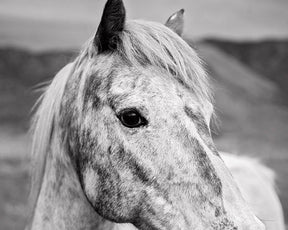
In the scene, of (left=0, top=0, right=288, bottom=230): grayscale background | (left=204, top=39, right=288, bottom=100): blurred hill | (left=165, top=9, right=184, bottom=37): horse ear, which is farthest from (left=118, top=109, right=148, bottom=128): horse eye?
(left=204, top=39, right=288, bottom=100): blurred hill

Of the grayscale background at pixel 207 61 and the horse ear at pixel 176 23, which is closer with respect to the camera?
the horse ear at pixel 176 23

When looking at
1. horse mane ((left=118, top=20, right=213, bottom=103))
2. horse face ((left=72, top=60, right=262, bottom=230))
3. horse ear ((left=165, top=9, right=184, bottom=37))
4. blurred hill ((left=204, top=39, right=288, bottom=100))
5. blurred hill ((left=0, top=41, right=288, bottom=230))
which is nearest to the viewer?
horse face ((left=72, top=60, right=262, bottom=230))

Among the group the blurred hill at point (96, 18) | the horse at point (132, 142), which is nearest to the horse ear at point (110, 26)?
the horse at point (132, 142)

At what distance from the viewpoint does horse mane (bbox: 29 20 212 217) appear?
98cm

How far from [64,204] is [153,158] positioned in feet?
1.13

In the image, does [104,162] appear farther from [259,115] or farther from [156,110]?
[259,115]

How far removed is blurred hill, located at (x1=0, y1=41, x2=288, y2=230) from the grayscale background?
1 centimetres

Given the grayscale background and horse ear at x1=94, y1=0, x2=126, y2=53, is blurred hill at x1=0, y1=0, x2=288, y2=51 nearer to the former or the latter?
the grayscale background

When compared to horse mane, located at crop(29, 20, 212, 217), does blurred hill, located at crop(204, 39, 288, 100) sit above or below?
below

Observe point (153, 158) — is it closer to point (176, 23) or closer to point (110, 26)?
point (110, 26)

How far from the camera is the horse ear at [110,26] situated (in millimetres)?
973

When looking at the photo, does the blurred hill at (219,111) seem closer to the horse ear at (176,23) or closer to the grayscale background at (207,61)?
the grayscale background at (207,61)

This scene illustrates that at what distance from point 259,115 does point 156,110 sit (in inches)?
177

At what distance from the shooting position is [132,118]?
35.3 inches
